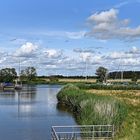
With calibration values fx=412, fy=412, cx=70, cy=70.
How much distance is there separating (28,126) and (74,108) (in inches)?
661

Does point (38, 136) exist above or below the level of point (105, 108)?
below

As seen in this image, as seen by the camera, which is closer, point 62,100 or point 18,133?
point 18,133

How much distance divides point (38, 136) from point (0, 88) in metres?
117

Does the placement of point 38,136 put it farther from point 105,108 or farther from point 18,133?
point 105,108

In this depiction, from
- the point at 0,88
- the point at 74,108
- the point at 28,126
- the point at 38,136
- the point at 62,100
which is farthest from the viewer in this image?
the point at 0,88

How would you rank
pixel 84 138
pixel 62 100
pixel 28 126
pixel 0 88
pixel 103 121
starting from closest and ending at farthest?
pixel 84 138 → pixel 103 121 → pixel 28 126 → pixel 62 100 → pixel 0 88

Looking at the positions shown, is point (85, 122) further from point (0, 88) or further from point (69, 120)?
point (0, 88)

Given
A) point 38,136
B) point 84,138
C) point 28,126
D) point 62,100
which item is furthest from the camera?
point 62,100

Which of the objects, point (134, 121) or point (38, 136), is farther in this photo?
point (38, 136)

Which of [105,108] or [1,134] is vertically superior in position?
[105,108]

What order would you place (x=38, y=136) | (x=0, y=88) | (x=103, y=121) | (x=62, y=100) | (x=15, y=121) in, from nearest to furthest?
(x=103, y=121)
(x=38, y=136)
(x=15, y=121)
(x=62, y=100)
(x=0, y=88)

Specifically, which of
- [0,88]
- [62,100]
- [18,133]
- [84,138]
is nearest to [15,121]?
[18,133]

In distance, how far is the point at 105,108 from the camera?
3002 centimetres

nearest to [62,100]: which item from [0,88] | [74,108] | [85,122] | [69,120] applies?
[74,108]
